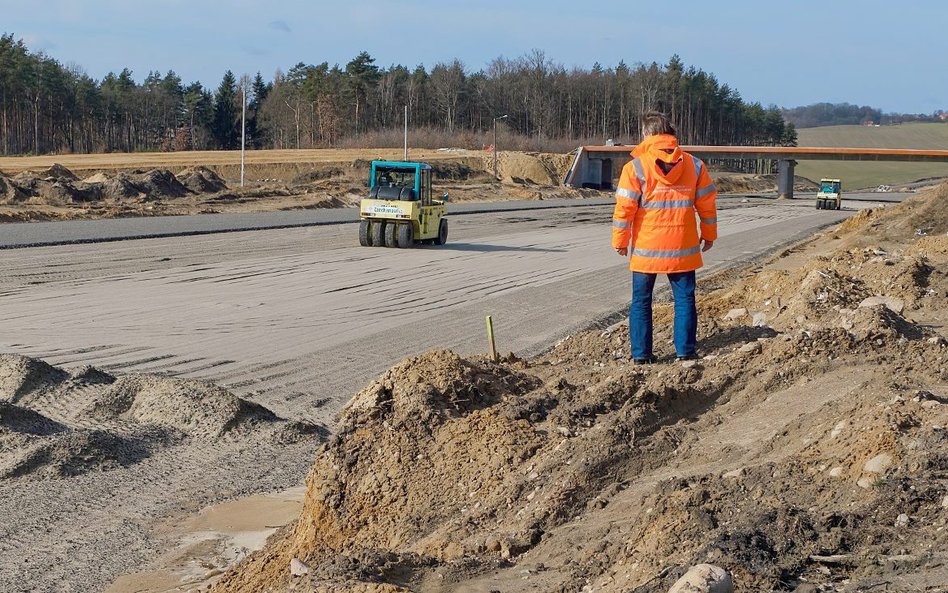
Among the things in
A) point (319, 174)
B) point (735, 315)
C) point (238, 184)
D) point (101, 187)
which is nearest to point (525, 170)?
point (319, 174)

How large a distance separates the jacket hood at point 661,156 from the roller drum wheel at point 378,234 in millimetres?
20121

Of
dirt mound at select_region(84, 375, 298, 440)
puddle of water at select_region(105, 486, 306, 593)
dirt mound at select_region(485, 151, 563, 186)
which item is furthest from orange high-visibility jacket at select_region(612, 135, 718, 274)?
dirt mound at select_region(485, 151, 563, 186)

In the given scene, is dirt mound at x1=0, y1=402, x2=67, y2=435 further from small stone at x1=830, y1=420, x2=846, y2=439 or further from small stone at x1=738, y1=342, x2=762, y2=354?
small stone at x1=830, y1=420, x2=846, y2=439

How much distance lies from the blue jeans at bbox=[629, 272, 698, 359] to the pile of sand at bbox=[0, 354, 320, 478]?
281 centimetres

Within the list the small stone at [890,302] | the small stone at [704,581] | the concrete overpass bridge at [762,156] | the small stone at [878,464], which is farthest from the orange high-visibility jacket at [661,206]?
the concrete overpass bridge at [762,156]

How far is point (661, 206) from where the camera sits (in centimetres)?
842

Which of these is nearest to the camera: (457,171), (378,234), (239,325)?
(239,325)

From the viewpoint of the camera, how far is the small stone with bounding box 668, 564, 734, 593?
3836mm

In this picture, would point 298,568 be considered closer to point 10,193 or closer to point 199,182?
point 10,193

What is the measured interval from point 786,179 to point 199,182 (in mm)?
43807

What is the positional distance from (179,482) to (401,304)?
10.3 meters

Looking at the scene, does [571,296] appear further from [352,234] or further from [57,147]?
[57,147]

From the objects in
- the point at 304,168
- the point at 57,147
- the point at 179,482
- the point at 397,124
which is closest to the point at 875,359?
the point at 179,482

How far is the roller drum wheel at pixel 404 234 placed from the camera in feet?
91.4
